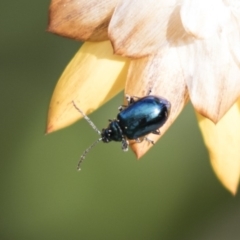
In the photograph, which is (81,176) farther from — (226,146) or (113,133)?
(226,146)

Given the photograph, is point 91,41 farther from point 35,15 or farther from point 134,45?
point 35,15

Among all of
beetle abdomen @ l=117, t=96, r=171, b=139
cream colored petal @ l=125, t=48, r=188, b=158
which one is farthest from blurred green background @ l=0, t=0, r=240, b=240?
cream colored petal @ l=125, t=48, r=188, b=158

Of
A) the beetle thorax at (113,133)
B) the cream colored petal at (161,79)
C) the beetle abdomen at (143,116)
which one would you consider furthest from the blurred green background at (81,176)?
the cream colored petal at (161,79)

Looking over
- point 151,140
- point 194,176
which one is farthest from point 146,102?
point 194,176

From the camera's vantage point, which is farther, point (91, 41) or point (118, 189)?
point (118, 189)

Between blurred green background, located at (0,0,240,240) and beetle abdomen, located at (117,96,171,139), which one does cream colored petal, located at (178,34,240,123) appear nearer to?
beetle abdomen, located at (117,96,171,139)

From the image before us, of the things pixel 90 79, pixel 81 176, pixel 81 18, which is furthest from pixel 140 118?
pixel 81 176
